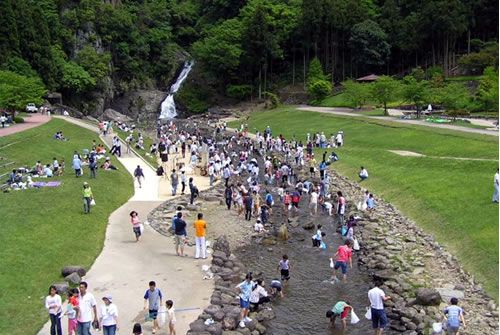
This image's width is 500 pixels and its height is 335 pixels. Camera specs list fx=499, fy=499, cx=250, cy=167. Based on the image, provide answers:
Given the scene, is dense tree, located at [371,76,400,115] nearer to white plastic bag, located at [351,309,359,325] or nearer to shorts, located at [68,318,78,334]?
white plastic bag, located at [351,309,359,325]

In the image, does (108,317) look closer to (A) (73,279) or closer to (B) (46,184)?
(A) (73,279)

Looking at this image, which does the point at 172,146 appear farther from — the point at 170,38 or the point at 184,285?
the point at 170,38

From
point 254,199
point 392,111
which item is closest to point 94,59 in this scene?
point 392,111

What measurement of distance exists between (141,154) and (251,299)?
95.9 ft

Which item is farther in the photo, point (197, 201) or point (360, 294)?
point (197, 201)

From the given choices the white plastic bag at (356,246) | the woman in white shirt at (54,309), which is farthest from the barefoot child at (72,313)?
the white plastic bag at (356,246)

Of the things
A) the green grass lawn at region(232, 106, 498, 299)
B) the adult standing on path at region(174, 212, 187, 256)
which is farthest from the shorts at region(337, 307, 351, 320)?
the adult standing on path at region(174, 212, 187, 256)

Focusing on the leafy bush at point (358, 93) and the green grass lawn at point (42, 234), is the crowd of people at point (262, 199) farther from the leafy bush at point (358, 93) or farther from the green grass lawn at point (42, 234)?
the leafy bush at point (358, 93)

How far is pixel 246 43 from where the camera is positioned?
84000 millimetres

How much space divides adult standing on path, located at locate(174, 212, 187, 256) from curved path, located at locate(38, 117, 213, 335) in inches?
14.9

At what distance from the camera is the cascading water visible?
8700 cm

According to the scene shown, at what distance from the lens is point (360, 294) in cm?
1805

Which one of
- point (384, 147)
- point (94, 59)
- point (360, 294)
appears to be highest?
point (94, 59)

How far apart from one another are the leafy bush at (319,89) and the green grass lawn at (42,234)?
45.5 m
